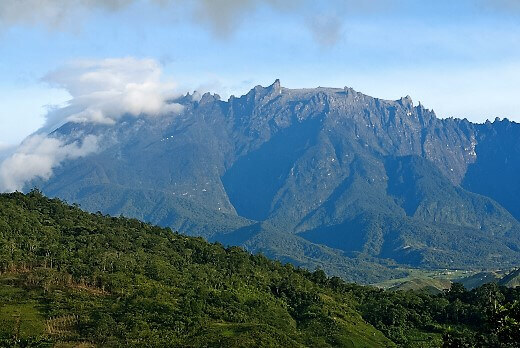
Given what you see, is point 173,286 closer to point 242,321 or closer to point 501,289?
point 242,321

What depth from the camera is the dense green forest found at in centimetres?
12038

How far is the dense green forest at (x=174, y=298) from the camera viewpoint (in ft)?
395

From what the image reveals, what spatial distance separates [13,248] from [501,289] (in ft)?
427

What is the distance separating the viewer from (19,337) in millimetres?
114188

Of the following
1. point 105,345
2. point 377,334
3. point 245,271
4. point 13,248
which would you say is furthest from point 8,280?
point 377,334

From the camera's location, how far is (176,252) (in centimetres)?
18112

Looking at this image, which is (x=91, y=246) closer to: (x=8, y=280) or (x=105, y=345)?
(x=8, y=280)

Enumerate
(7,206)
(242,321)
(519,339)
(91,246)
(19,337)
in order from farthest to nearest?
(7,206) → (91,246) → (242,321) → (19,337) → (519,339)

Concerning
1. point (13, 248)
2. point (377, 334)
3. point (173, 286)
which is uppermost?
point (13, 248)

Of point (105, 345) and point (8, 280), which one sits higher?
point (8, 280)

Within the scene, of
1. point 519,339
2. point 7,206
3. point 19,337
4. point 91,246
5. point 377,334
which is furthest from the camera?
point 7,206

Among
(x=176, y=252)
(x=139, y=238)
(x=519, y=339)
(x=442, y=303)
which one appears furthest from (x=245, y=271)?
(x=519, y=339)

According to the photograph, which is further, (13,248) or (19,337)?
(13,248)

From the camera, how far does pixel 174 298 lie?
139m
